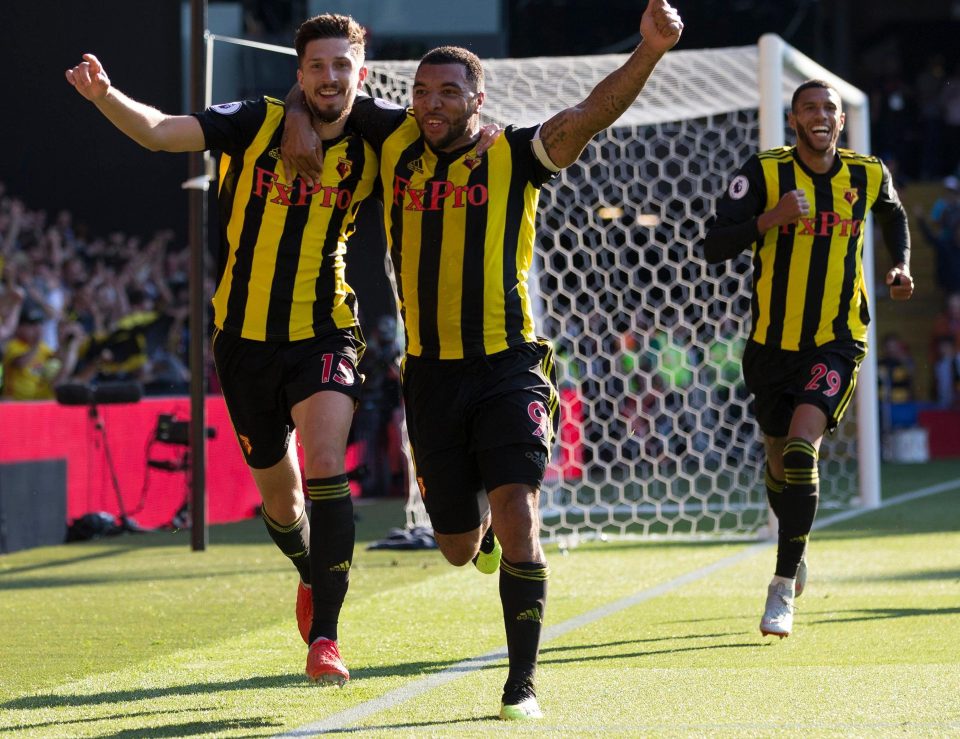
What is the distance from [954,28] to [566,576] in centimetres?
2309

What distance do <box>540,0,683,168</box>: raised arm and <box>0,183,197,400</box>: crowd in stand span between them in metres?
10.9

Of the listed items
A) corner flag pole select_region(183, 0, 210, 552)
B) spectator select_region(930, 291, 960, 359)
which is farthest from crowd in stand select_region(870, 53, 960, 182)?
corner flag pole select_region(183, 0, 210, 552)

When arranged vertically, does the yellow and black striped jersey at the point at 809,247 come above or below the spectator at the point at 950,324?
above

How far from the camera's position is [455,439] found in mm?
5129

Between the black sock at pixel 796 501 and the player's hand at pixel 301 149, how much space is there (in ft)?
7.35

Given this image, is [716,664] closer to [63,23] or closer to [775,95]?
[775,95]

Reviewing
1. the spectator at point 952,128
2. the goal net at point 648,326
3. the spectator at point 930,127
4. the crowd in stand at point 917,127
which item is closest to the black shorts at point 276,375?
the goal net at point 648,326

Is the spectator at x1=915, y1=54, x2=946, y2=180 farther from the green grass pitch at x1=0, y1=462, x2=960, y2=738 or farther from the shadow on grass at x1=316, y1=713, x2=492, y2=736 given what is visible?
the shadow on grass at x1=316, y1=713, x2=492, y2=736

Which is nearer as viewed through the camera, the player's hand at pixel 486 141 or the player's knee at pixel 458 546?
the player's hand at pixel 486 141

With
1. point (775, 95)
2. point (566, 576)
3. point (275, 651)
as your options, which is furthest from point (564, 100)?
point (275, 651)

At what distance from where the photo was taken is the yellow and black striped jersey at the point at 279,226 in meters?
5.38

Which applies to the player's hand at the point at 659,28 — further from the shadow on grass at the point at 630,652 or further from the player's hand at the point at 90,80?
the shadow on grass at the point at 630,652

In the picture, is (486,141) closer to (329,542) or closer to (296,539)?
(329,542)

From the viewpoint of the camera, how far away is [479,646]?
243 inches
